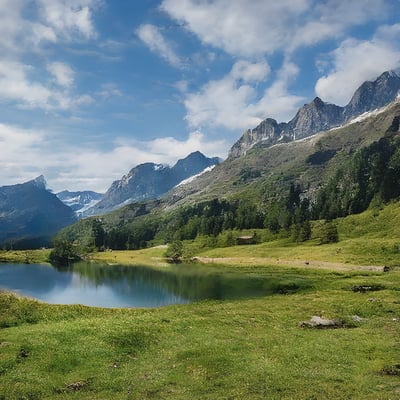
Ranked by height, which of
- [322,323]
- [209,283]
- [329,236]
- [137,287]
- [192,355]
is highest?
[329,236]

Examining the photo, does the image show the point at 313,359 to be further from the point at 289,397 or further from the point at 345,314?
the point at 345,314

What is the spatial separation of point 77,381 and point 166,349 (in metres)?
11.0

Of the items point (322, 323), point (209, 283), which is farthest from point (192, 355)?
point (209, 283)

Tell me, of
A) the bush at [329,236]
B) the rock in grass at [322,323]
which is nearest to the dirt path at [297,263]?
the bush at [329,236]

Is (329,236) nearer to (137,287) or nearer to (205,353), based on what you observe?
(137,287)

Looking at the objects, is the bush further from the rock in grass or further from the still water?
the rock in grass

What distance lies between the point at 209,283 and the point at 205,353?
7584cm

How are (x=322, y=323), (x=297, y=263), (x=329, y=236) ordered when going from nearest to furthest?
(x=322, y=323) → (x=297, y=263) → (x=329, y=236)

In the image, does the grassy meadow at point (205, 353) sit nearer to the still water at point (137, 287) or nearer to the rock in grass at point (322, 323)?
the rock in grass at point (322, 323)

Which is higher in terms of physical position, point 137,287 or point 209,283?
point 209,283

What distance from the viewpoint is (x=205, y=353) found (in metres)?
37.0

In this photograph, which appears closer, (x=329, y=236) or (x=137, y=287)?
(x=137, y=287)

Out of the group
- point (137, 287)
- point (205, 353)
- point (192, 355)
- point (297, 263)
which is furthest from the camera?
point (297, 263)

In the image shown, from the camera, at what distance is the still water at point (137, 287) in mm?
91750
